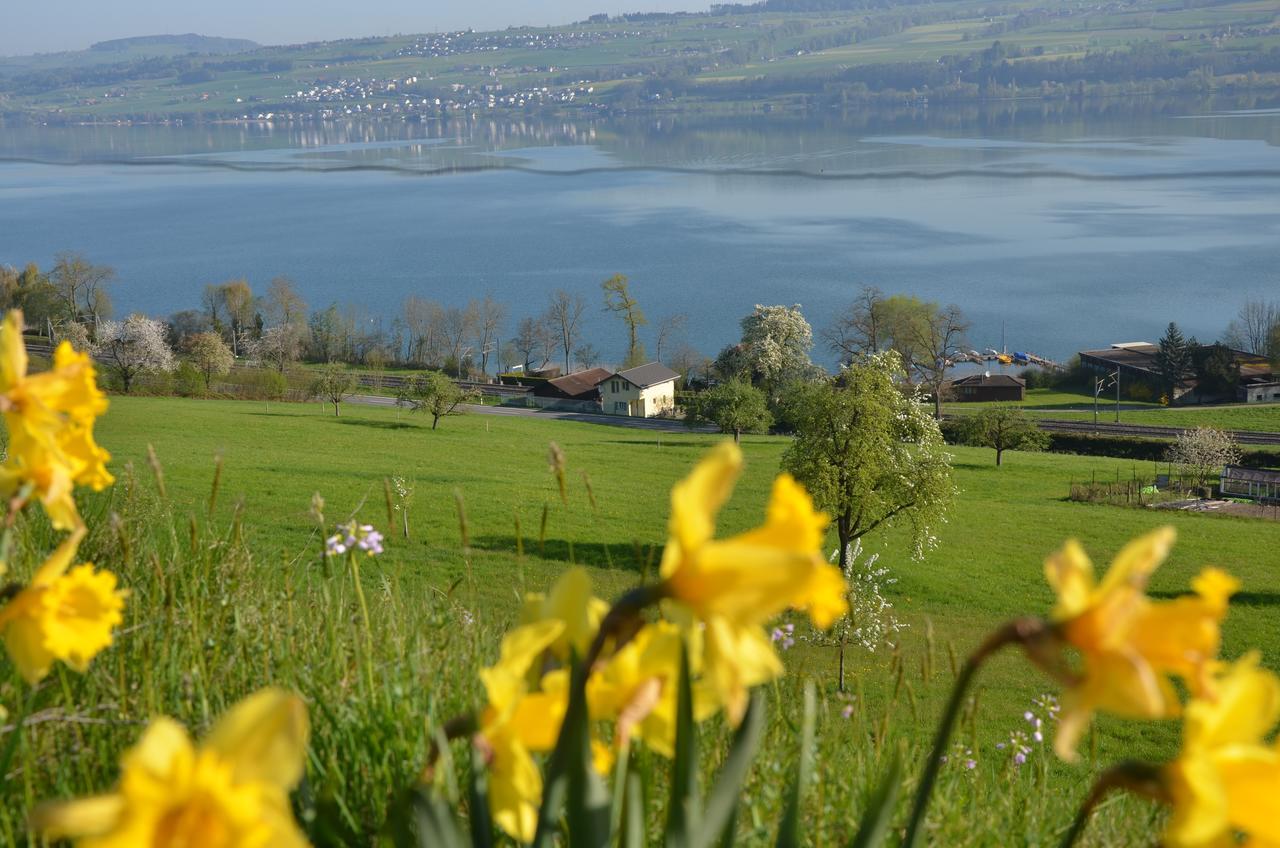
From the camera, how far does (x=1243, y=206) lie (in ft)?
272

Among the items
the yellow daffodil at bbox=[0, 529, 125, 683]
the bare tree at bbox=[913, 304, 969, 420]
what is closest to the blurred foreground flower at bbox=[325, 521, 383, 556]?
the yellow daffodil at bbox=[0, 529, 125, 683]

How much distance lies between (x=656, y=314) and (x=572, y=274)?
10284 mm

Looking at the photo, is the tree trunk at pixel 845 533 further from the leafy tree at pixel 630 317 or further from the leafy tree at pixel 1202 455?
the leafy tree at pixel 630 317

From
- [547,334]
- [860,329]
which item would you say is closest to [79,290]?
[547,334]

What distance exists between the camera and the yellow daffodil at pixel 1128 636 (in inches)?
30.5

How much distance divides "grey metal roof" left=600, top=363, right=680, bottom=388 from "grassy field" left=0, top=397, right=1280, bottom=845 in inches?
220

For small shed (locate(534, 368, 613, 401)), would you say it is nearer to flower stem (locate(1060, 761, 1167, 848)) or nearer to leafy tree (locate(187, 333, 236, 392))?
leafy tree (locate(187, 333, 236, 392))

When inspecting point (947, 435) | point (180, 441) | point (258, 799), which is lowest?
point (947, 435)

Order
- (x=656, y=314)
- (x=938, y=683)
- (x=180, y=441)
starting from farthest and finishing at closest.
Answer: (x=656, y=314)
(x=180, y=441)
(x=938, y=683)

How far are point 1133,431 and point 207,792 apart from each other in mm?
42331

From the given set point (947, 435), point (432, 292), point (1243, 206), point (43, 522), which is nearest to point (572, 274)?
point (432, 292)

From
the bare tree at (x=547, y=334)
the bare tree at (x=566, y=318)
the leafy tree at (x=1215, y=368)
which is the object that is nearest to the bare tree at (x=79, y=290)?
the bare tree at (x=547, y=334)

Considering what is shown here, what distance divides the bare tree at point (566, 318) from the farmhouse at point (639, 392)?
1049cm

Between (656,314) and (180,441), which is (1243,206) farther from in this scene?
(180,441)
